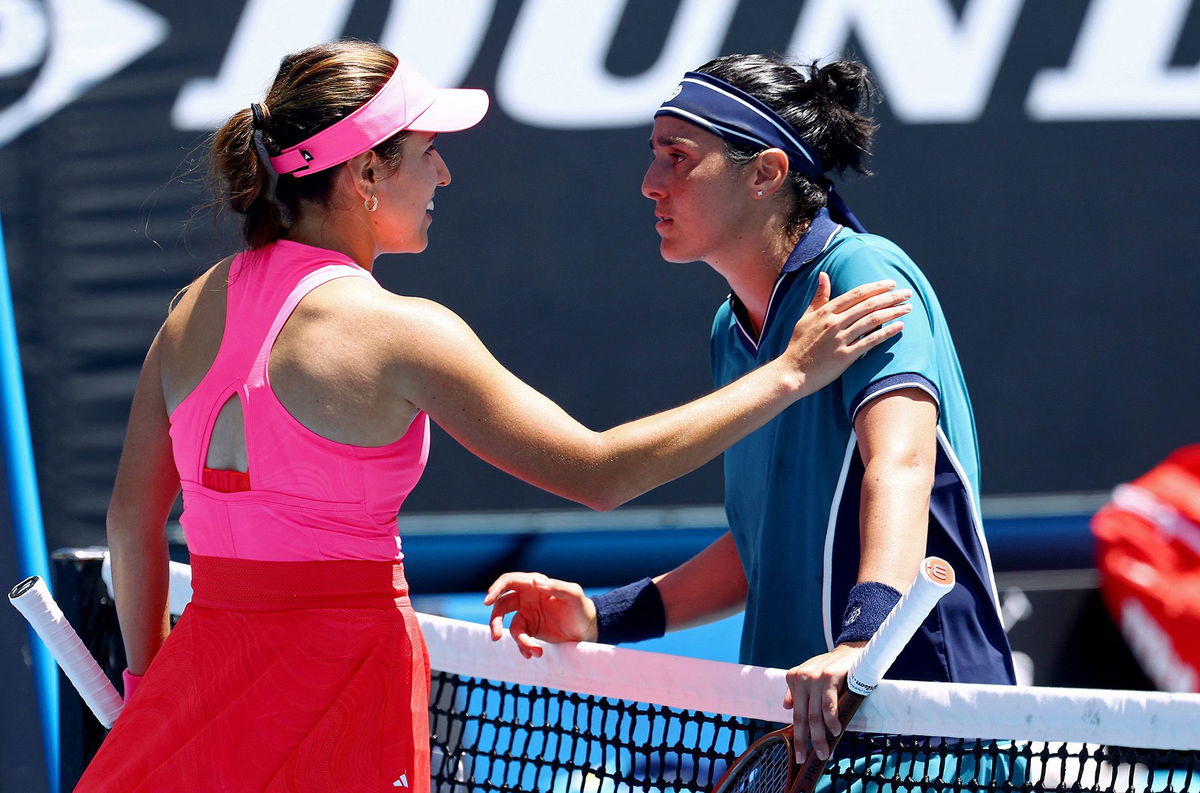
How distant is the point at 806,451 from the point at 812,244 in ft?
1.05

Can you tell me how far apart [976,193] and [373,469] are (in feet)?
10.0

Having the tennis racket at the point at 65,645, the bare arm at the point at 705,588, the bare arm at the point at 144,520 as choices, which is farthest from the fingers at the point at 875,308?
the tennis racket at the point at 65,645

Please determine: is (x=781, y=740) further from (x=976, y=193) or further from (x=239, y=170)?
(x=976, y=193)

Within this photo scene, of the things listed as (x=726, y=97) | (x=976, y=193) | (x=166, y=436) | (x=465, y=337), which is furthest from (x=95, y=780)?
(x=976, y=193)

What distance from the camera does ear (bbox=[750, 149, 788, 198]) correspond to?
2.22 m

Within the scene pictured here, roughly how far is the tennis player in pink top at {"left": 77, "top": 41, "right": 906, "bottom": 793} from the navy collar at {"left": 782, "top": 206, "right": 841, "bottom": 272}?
26 cm

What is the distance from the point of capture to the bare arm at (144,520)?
182cm

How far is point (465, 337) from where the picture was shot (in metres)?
1.66

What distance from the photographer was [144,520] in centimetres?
186

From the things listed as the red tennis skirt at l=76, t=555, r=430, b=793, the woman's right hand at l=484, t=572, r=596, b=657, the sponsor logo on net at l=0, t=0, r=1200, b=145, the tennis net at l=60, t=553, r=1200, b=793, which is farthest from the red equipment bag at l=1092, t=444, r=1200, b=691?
the red tennis skirt at l=76, t=555, r=430, b=793

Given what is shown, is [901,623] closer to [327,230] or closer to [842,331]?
[842,331]

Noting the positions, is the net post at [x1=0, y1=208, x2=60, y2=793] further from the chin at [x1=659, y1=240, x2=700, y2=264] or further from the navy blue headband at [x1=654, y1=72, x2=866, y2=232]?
the navy blue headband at [x1=654, y1=72, x2=866, y2=232]

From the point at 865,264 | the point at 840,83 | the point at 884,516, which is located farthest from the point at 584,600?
the point at 840,83

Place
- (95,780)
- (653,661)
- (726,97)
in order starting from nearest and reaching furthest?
(95,780) < (653,661) < (726,97)
